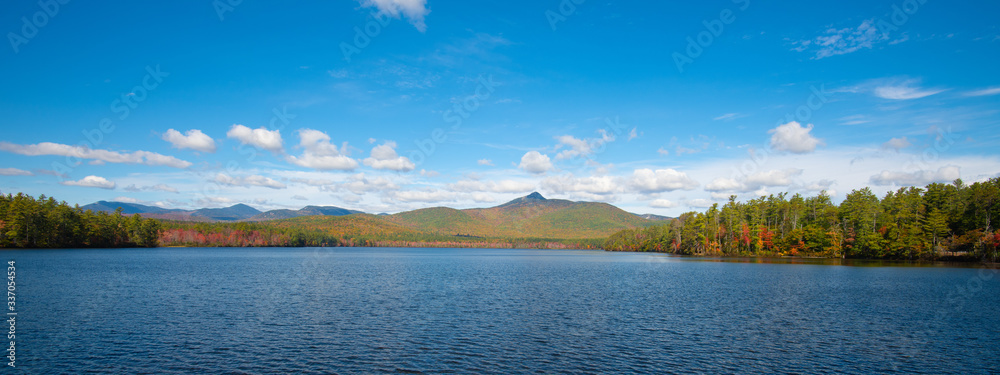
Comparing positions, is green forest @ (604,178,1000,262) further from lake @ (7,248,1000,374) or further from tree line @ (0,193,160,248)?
tree line @ (0,193,160,248)

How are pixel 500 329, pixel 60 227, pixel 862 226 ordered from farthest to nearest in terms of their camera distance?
1. pixel 60 227
2. pixel 862 226
3. pixel 500 329

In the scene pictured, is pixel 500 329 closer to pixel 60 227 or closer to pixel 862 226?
pixel 862 226

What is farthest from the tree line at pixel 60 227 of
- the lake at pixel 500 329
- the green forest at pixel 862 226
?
the green forest at pixel 862 226

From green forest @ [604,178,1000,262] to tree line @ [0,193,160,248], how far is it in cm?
19672

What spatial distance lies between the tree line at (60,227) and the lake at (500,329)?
4440 inches

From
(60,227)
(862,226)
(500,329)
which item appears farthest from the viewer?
(60,227)

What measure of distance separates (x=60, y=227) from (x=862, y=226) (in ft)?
730

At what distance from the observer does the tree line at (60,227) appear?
419 ft

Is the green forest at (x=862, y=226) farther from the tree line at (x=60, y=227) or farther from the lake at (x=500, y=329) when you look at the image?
the tree line at (x=60, y=227)

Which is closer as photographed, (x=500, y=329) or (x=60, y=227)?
(x=500, y=329)

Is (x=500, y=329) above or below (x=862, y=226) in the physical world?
below

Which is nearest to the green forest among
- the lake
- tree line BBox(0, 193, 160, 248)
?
the lake

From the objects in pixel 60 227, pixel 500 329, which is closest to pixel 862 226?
pixel 500 329

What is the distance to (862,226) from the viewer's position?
108 m
